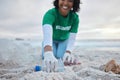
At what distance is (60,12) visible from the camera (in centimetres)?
404

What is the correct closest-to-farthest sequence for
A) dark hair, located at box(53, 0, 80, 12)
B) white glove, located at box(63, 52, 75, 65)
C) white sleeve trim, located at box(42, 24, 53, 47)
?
white sleeve trim, located at box(42, 24, 53, 47), white glove, located at box(63, 52, 75, 65), dark hair, located at box(53, 0, 80, 12)

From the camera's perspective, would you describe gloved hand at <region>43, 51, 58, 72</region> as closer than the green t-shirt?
Yes

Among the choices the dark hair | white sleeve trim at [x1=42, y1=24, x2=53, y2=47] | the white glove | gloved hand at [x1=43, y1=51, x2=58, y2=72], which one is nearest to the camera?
gloved hand at [x1=43, y1=51, x2=58, y2=72]

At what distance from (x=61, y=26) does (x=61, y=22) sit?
0.10 m

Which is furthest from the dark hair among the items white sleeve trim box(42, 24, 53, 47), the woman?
white sleeve trim box(42, 24, 53, 47)

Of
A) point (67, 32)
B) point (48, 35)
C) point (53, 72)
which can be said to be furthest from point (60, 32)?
point (53, 72)

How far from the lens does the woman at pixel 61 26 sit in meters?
3.64

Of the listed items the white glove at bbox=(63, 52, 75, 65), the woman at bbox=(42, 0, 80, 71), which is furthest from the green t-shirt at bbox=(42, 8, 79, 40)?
the white glove at bbox=(63, 52, 75, 65)

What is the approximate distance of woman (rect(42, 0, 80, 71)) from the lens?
3638mm

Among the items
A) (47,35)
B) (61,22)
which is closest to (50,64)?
(47,35)

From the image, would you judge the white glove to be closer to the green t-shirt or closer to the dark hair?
the green t-shirt

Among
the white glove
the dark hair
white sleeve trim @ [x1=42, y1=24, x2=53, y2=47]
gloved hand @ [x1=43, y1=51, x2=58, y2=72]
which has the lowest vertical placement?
the white glove

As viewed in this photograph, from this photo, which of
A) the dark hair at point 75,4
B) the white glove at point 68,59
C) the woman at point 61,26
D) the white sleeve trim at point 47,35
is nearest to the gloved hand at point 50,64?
the woman at point 61,26

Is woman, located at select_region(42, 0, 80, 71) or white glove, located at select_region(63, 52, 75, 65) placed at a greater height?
woman, located at select_region(42, 0, 80, 71)
